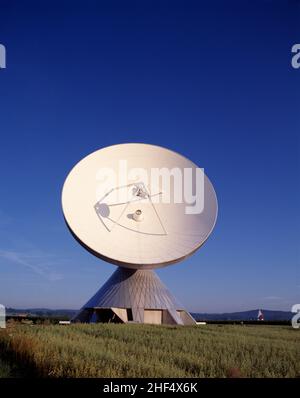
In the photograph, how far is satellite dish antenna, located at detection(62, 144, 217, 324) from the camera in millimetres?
31859

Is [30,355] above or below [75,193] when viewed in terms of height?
below

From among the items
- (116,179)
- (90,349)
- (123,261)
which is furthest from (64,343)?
(116,179)

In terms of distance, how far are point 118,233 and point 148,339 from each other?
15.3 meters

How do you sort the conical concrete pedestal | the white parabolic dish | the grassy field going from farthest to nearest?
the conical concrete pedestal
the white parabolic dish
the grassy field

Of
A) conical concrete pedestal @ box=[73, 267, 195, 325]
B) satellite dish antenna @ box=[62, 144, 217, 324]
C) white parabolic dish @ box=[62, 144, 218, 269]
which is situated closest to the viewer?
white parabolic dish @ box=[62, 144, 218, 269]

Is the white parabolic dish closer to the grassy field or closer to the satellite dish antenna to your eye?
the satellite dish antenna

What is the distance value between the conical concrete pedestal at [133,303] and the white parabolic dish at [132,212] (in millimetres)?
5008

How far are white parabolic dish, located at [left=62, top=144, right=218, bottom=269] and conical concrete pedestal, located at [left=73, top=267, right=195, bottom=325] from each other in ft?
16.4

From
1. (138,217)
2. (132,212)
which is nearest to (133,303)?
(138,217)

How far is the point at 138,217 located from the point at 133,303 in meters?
6.73

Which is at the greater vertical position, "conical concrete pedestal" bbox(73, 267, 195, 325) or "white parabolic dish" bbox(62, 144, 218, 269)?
"white parabolic dish" bbox(62, 144, 218, 269)

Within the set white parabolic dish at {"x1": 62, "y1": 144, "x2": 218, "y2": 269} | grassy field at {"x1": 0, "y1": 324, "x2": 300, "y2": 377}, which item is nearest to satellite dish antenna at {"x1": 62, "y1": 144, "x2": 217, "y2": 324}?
white parabolic dish at {"x1": 62, "y1": 144, "x2": 218, "y2": 269}
